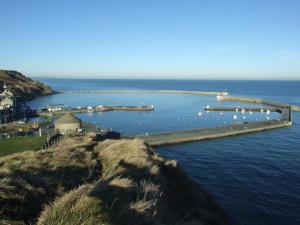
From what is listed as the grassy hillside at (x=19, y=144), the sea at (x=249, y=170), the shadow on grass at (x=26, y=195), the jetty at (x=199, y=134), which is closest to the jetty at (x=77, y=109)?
the sea at (x=249, y=170)

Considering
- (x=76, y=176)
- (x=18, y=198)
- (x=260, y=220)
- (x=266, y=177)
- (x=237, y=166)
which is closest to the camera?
(x=18, y=198)

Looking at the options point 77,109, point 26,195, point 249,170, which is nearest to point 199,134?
point 249,170

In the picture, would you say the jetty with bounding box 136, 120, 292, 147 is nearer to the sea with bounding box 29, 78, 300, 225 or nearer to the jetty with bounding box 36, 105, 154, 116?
the sea with bounding box 29, 78, 300, 225

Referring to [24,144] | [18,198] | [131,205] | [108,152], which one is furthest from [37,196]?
[24,144]

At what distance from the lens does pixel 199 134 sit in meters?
70.1

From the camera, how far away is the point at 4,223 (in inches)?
275

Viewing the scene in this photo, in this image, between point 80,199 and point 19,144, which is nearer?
point 80,199

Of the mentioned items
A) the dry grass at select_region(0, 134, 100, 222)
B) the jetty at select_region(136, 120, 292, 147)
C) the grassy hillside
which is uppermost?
the dry grass at select_region(0, 134, 100, 222)

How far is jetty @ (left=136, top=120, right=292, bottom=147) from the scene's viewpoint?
6419 cm

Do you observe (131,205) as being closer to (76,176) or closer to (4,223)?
(4,223)

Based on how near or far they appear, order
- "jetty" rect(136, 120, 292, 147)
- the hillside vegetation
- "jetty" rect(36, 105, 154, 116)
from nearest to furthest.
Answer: the hillside vegetation, "jetty" rect(136, 120, 292, 147), "jetty" rect(36, 105, 154, 116)

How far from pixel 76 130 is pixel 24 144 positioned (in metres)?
13.8

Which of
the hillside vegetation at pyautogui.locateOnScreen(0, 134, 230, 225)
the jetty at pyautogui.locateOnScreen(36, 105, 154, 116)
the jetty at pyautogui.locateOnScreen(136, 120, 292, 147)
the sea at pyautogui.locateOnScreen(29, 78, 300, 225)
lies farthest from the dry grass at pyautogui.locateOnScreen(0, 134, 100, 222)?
the jetty at pyautogui.locateOnScreen(36, 105, 154, 116)

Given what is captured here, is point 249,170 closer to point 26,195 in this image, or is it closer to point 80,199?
point 26,195
